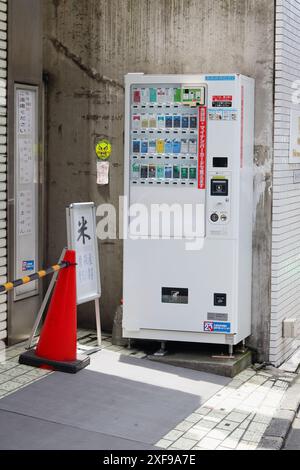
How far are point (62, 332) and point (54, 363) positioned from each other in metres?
0.32

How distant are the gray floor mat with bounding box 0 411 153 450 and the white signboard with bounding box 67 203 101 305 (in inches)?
82.2

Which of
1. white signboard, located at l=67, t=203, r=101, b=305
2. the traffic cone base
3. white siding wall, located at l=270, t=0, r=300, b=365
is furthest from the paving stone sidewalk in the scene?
white signboard, located at l=67, t=203, r=101, b=305

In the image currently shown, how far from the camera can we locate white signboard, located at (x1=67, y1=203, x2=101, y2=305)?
29.1ft

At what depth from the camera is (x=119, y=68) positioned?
994 cm

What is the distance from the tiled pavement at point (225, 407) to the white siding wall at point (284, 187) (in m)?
0.73

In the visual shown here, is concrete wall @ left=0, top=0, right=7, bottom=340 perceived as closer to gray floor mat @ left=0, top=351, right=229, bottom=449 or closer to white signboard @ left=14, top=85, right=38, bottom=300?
white signboard @ left=14, top=85, right=38, bottom=300

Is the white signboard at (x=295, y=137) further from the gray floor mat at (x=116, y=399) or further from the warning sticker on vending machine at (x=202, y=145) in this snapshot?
the gray floor mat at (x=116, y=399)

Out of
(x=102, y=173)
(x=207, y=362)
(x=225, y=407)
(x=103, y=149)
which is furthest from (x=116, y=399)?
(x=103, y=149)

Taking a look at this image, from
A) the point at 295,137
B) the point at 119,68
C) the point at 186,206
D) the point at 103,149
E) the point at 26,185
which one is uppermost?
the point at 119,68

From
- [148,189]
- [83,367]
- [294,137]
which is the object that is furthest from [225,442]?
[294,137]

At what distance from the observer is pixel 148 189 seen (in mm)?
9180

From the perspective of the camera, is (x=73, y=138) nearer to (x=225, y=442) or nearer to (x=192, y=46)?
(x=192, y=46)

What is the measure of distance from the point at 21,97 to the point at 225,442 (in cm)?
457

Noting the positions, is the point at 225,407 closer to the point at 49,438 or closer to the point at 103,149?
the point at 49,438
